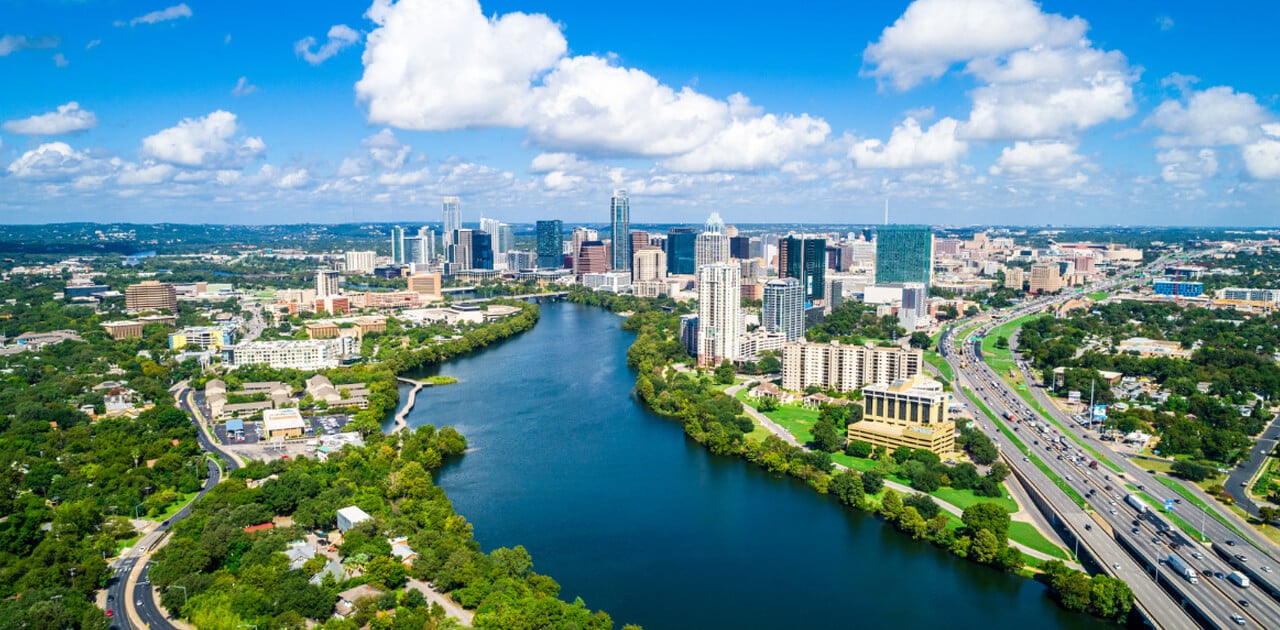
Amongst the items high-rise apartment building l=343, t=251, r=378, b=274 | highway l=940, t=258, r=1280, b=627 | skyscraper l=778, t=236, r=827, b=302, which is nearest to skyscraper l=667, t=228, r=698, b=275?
skyscraper l=778, t=236, r=827, b=302

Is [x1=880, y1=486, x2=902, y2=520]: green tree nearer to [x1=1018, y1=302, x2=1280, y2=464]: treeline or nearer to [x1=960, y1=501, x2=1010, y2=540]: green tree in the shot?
[x1=960, y1=501, x2=1010, y2=540]: green tree

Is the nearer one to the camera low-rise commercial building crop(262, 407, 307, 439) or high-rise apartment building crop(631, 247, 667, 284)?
low-rise commercial building crop(262, 407, 307, 439)

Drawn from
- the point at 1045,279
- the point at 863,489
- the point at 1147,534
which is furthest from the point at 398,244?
the point at 1147,534

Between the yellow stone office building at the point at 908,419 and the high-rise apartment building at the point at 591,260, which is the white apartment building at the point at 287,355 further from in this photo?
the high-rise apartment building at the point at 591,260

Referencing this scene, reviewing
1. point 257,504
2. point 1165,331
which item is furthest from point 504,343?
point 1165,331

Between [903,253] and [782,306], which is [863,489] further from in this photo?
[903,253]

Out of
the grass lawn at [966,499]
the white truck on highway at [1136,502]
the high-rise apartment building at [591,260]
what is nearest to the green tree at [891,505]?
the grass lawn at [966,499]
